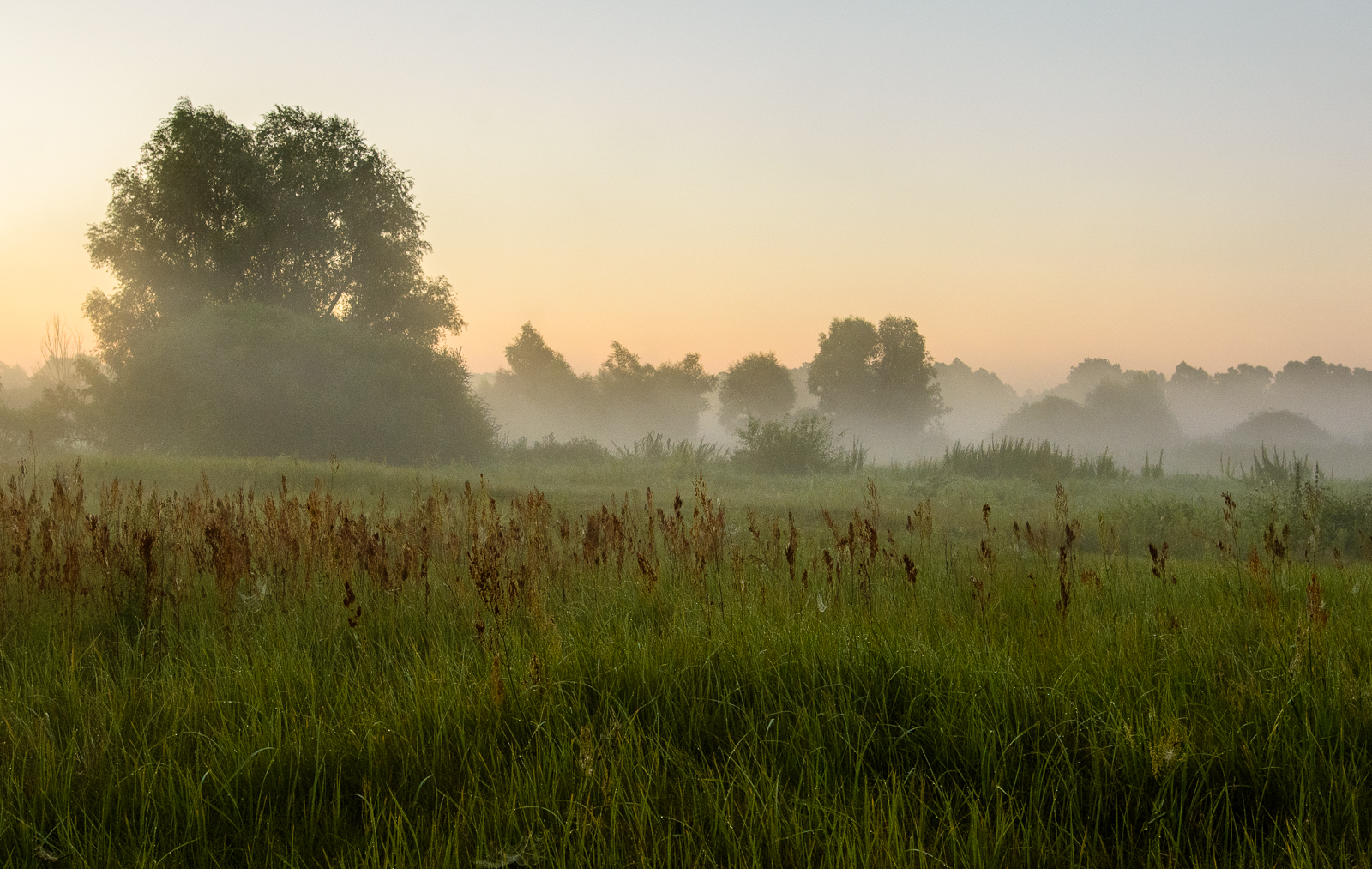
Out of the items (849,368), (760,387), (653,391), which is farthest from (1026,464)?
(653,391)

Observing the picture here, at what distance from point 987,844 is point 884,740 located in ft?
1.89

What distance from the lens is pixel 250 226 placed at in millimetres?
28531

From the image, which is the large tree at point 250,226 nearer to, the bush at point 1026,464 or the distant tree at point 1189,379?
the bush at point 1026,464

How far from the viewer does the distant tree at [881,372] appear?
61.7 m

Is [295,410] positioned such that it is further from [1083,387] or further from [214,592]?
[1083,387]

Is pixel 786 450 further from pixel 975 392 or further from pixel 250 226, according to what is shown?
pixel 975 392

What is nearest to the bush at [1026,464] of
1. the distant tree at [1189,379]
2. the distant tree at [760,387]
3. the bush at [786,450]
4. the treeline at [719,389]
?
the bush at [786,450]

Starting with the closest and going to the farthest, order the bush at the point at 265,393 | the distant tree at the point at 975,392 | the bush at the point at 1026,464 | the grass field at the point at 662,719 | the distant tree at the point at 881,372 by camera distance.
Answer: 1. the grass field at the point at 662,719
2. the bush at the point at 265,393
3. the bush at the point at 1026,464
4. the distant tree at the point at 881,372
5. the distant tree at the point at 975,392

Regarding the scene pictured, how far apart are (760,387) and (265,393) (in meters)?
55.3

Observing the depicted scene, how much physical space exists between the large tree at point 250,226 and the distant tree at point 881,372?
40.7 meters

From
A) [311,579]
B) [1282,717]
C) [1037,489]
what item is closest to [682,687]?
[1282,717]

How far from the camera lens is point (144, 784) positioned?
6.18 feet

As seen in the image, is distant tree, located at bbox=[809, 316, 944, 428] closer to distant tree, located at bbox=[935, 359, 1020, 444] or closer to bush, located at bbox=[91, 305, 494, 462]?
bush, located at bbox=[91, 305, 494, 462]

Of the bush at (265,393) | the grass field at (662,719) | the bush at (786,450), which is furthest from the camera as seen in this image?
the bush at (786,450)
